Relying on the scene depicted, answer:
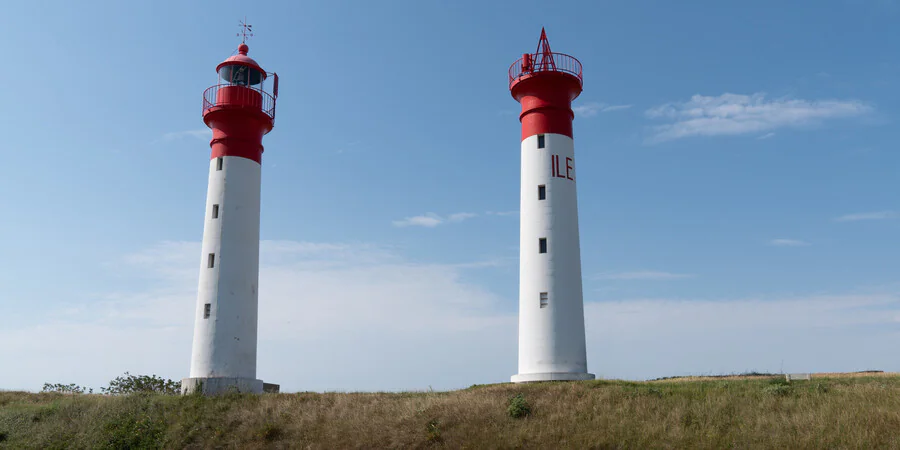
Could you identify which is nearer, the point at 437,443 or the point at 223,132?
the point at 437,443

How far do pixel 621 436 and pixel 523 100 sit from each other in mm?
16257

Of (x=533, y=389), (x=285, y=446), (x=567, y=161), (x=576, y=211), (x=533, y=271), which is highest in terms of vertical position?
(x=567, y=161)

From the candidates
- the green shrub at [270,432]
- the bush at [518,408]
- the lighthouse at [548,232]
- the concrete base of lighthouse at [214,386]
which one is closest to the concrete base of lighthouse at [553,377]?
the lighthouse at [548,232]

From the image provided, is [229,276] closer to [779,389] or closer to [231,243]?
[231,243]

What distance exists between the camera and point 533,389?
25.3m

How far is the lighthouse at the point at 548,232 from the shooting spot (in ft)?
94.7

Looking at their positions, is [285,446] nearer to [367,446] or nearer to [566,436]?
[367,446]

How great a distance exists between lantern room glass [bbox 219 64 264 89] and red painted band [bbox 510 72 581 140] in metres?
13.1

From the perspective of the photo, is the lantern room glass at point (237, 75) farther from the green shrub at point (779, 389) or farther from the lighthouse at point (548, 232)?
the green shrub at point (779, 389)

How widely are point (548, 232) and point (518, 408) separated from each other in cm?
897

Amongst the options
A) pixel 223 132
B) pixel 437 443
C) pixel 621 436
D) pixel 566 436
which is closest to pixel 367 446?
pixel 437 443

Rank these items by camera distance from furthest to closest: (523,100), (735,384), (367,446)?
(523,100), (735,384), (367,446)


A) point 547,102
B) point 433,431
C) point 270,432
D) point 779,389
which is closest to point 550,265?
point 547,102

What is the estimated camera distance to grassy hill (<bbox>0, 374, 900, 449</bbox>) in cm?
2012
